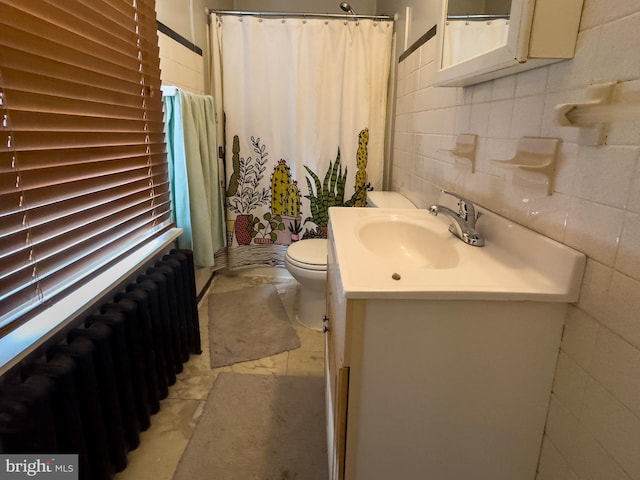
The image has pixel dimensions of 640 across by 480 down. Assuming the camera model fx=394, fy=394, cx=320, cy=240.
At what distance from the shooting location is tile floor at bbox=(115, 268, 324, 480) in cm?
137

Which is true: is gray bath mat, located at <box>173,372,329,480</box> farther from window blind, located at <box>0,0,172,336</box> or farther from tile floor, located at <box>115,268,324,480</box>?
window blind, located at <box>0,0,172,336</box>

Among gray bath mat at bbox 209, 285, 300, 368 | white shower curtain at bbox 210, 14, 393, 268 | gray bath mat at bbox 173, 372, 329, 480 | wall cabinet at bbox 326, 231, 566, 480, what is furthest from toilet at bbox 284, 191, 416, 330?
wall cabinet at bbox 326, 231, 566, 480

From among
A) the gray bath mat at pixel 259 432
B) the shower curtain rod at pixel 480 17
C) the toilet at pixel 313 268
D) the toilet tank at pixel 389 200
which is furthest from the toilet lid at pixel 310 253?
the shower curtain rod at pixel 480 17

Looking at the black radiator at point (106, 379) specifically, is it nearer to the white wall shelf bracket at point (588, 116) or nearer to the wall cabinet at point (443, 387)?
the wall cabinet at point (443, 387)

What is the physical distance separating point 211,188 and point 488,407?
6.34 ft

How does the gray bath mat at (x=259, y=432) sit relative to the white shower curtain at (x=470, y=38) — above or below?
below

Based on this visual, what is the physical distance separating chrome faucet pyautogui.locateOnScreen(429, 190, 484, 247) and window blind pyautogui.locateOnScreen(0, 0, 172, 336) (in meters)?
1.11

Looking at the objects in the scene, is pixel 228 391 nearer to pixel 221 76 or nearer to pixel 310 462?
pixel 310 462

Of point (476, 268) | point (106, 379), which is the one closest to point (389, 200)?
point (476, 268)

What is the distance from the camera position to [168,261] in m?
1.72

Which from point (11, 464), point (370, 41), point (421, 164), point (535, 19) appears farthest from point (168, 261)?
point (370, 41)

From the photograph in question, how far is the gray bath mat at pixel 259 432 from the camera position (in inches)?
53.3

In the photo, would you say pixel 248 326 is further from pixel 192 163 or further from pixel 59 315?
pixel 59 315

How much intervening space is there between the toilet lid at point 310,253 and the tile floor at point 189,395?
421 mm
